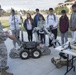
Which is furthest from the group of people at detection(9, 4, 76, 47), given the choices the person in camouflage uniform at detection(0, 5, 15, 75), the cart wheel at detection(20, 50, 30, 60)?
the person in camouflage uniform at detection(0, 5, 15, 75)

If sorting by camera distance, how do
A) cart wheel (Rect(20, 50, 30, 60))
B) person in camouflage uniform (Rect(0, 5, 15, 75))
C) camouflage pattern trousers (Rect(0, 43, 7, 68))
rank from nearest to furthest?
person in camouflage uniform (Rect(0, 5, 15, 75)) → camouflage pattern trousers (Rect(0, 43, 7, 68)) → cart wheel (Rect(20, 50, 30, 60))

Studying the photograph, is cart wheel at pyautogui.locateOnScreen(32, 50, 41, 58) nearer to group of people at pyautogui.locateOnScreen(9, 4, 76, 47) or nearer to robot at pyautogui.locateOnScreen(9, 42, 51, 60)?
robot at pyautogui.locateOnScreen(9, 42, 51, 60)

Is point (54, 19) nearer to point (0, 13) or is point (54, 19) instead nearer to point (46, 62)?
point (46, 62)

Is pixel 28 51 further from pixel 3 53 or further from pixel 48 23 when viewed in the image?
pixel 48 23

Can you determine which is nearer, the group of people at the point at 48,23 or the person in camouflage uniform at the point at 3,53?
the person in camouflage uniform at the point at 3,53

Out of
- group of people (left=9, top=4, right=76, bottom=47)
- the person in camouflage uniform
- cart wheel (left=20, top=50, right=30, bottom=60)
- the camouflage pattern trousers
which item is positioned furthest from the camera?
group of people (left=9, top=4, right=76, bottom=47)

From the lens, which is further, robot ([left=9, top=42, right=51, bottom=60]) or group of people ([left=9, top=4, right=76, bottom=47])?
group of people ([left=9, top=4, right=76, bottom=47])

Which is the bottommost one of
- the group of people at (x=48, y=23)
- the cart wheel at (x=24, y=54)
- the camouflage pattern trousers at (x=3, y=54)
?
the cart wheel at (x=24, y=54)

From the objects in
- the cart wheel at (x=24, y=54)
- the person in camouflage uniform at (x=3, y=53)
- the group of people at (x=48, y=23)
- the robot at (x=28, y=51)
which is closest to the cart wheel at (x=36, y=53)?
the robot at (x=28, y=51)

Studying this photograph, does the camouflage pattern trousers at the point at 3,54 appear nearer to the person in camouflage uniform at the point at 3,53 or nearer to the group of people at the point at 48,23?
the person in camouflage uniform at the point at 3,53

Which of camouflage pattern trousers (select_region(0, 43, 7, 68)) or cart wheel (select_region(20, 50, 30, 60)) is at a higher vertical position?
camouflage pattern trousers (select_region(0, 43, 7, 68))

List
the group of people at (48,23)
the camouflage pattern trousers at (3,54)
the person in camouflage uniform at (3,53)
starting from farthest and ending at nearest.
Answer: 1. the group of people at (48,23)
2. the camouflage pattern trousers at (3,54)
3. the person in camouflage uniform at (3,53)

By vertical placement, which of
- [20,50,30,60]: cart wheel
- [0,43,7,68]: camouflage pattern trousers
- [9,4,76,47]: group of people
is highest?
[9,4,76,47]: group of people

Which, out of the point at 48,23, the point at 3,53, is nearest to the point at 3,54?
the point at 3,53
